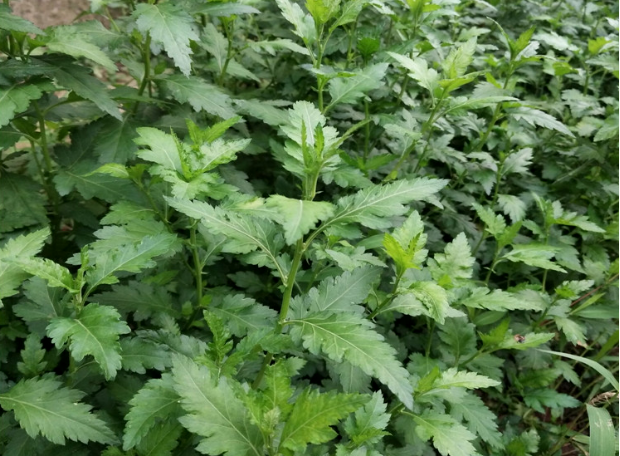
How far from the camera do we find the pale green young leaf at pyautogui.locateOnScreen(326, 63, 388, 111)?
6.26 feet

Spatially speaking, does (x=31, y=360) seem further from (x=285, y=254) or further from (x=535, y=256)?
(x=535, y=256)

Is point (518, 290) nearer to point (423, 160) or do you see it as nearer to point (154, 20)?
point (423, 160)

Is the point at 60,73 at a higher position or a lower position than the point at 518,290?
higher

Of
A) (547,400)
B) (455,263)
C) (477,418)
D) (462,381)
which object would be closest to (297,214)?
(462,381)

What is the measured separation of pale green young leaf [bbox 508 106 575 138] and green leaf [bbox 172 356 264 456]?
1.83 metres

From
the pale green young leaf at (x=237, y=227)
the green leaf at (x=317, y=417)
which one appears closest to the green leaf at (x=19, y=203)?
the pale green young leaf at (x=237, y=227)

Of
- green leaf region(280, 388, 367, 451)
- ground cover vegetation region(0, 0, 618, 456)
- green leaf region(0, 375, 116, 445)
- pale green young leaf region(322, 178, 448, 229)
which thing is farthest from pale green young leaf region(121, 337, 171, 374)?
pale green young leaf region(322, 178, 448, 229)

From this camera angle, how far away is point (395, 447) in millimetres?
1951

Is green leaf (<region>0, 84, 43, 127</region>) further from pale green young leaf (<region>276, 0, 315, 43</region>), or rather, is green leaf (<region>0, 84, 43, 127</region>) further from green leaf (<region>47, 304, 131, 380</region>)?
pale green young leaf (<region>276, 0, 315, 43</region>)

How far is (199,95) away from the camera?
212 centimetres

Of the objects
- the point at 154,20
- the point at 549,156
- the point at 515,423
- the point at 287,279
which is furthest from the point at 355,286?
the point at 549,156

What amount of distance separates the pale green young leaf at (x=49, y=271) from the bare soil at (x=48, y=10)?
173 inches

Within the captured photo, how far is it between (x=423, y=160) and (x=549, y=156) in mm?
1157

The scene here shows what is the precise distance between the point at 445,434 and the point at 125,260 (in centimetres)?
113
